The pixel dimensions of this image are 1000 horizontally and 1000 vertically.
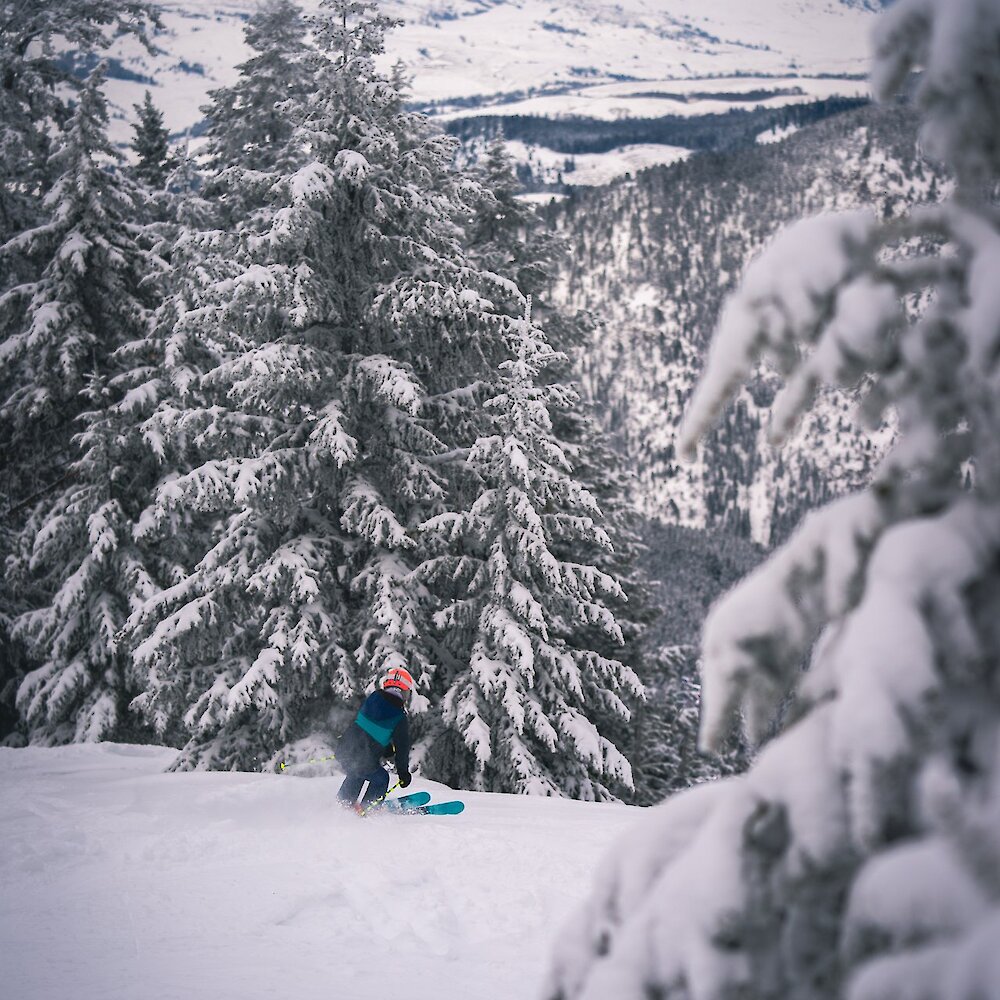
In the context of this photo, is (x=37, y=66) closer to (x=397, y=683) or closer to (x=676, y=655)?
(x=397, y=683)

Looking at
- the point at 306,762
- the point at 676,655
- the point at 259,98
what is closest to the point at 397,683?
the point at 306,762

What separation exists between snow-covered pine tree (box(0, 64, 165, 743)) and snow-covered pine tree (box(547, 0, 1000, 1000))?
15775mm

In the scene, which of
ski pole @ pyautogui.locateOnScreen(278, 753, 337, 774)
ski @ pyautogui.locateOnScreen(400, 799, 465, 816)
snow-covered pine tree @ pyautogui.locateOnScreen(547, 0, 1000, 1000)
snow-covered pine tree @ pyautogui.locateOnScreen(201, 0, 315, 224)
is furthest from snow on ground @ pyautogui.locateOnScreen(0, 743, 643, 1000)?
snow-covered pine tree @ pyautogui.locateOnScreen(201, 0, 315, 224)

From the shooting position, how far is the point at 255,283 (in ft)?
37.9

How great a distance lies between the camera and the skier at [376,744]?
25.6ft

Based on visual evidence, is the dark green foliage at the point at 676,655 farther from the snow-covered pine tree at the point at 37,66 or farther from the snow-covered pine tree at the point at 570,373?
the snow-covered pine tree at the point at 37,66

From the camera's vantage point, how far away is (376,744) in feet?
26.1

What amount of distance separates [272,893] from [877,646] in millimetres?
5587

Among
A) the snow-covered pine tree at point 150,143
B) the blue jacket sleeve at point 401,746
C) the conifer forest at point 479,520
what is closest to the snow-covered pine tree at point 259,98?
the conifer forest at point 479,520

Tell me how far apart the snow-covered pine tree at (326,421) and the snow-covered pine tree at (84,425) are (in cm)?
340

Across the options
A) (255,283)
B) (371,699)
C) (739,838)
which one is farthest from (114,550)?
(739,838)

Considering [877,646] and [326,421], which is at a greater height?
[877,646]

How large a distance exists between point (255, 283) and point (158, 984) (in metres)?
9.29

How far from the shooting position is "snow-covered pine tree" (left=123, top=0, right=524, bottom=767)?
11.8 metres
